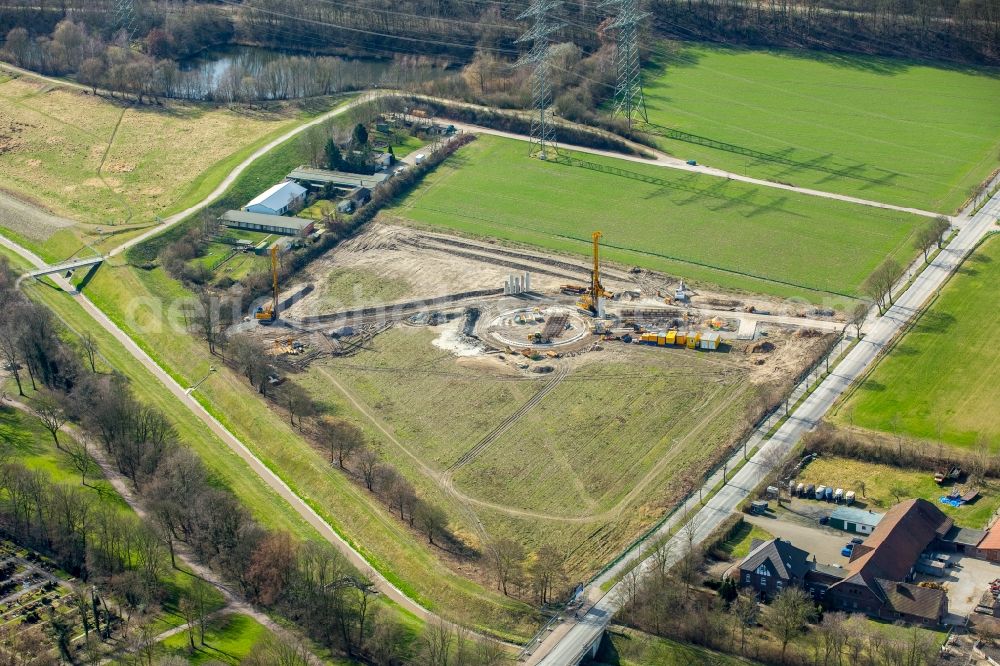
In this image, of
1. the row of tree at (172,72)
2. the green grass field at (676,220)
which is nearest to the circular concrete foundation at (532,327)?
the green grass field at (676,220)

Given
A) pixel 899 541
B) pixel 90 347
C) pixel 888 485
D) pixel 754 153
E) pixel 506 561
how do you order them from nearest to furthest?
pixel 899 541, pixel 506 561, pixel 888 485, pixel 90 347, pixel 754 153

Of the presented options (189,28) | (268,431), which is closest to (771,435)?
(268,431)

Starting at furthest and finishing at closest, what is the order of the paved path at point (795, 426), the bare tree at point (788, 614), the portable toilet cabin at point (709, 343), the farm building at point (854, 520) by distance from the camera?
the portable toilet cabin at point (709, 343)
the farm building at point (854, 520)
the paved path at point (795, 426)
the bare tree at point (788, 614)

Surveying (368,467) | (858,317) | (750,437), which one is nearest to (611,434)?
(750,437)

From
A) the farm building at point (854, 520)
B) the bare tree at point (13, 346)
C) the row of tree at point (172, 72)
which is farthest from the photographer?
the row of tree at point (172, 72)

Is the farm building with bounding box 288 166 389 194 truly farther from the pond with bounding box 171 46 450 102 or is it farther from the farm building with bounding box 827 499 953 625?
the farm building with bounding box 827 499 953 625

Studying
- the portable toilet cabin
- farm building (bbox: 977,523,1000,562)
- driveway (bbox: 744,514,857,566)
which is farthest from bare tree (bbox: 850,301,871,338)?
farm building (bbox: 977,523,1000,562)

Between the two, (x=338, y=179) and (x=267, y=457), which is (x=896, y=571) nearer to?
(x=267, y=457)

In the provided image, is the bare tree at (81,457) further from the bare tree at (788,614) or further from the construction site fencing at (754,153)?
the construction site fencing at (754,153)
